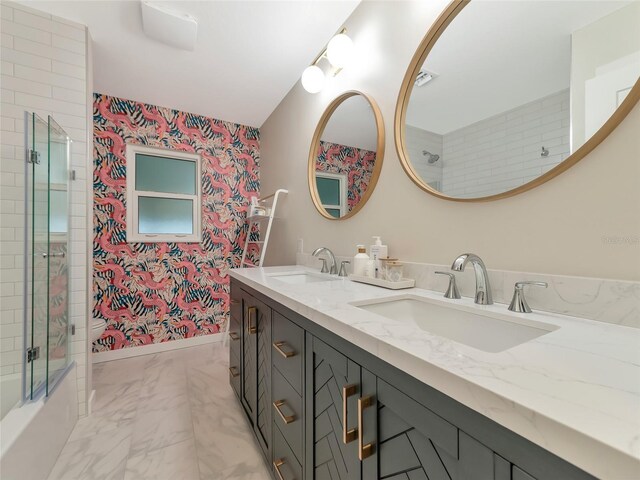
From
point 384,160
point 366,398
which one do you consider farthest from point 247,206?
point 366,398

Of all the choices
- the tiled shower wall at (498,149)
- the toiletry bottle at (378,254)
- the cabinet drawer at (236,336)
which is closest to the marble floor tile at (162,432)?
the cabinet drawer at (236,336)

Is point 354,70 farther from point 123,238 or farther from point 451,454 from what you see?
point 123,238

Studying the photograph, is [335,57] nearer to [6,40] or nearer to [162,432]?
[6,40]

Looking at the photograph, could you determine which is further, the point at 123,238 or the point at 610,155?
the point at 123,238

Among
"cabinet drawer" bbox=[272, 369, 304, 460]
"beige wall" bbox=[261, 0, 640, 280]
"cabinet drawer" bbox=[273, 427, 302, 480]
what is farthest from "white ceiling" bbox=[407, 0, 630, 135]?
"cabinet drawer" bbox=[273, 427, 302, 480]

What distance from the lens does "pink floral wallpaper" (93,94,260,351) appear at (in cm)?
262

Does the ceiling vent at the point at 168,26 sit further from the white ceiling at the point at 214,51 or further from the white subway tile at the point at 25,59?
the white subway tile at the point at 25,59

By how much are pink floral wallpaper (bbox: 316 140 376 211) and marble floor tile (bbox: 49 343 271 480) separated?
1.47 m

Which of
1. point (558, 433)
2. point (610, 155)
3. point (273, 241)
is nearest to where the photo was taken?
point (558, 433)

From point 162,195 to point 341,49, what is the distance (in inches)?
91.0

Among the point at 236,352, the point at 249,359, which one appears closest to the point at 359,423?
the point at 249,359

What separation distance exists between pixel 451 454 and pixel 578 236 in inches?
27.2

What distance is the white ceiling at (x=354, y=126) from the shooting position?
4.94 feet

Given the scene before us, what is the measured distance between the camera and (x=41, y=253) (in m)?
1.45
